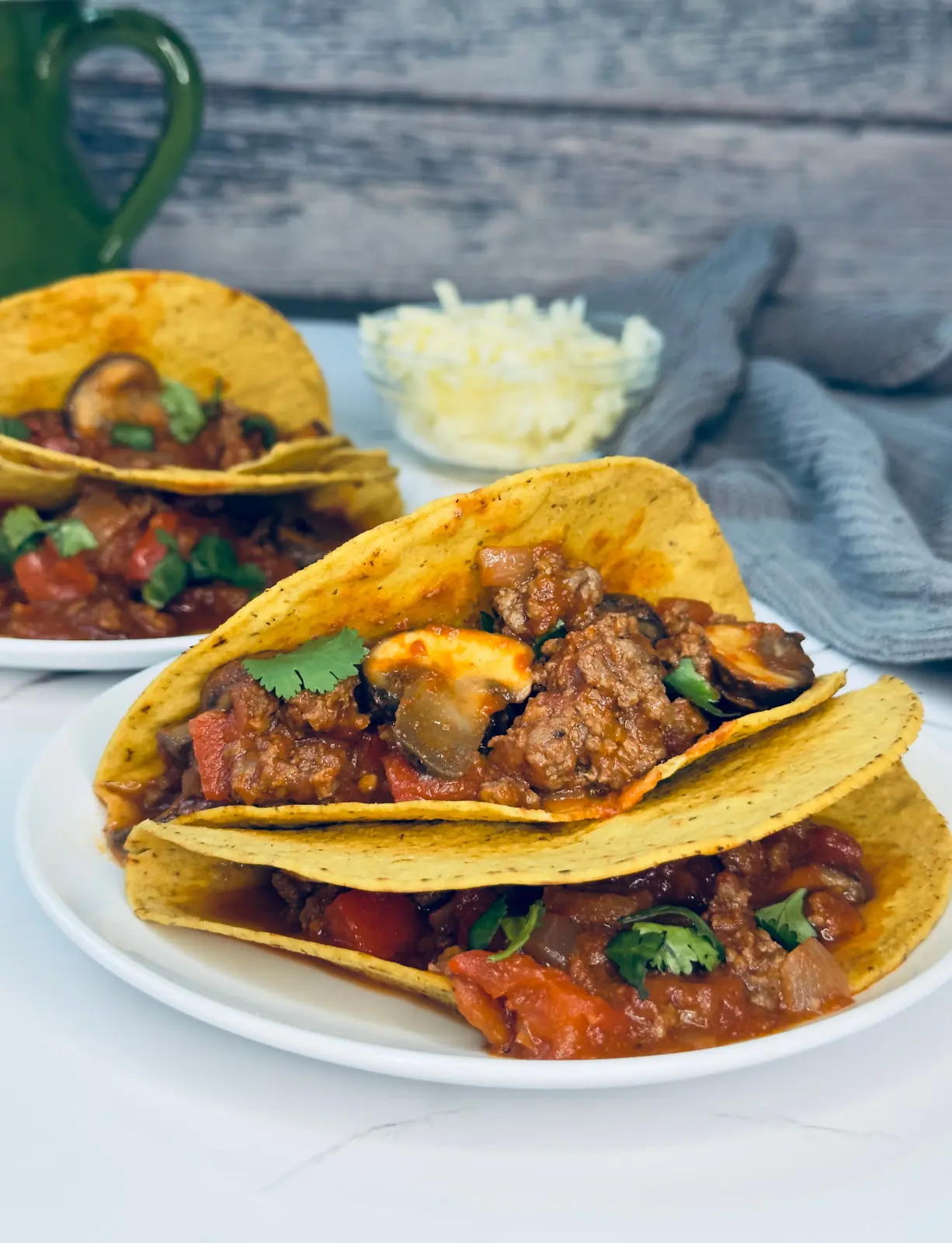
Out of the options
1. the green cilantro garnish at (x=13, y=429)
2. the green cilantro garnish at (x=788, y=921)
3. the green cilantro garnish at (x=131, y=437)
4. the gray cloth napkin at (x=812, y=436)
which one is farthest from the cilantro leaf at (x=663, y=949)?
the green cilantro garnish at (x=13, y=429)

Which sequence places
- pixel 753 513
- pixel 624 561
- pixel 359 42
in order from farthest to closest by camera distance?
pixel 359 42 < pixel 753 513 < pixel 624 561

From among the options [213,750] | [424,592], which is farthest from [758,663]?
[213,750]

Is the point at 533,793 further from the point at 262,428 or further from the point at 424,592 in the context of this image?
the point at 262,428

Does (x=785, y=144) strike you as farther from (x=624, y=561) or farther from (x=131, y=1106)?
(x=131, y=1106)

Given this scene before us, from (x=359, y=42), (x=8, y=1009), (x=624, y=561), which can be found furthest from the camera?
(x=359, y=42)

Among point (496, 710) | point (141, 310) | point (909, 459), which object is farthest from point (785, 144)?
point (496, 710)

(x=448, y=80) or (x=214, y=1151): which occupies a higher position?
(x=448, y=80)

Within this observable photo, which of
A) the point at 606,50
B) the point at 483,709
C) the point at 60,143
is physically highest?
the point at 606,50

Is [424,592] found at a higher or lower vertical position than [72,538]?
higher
